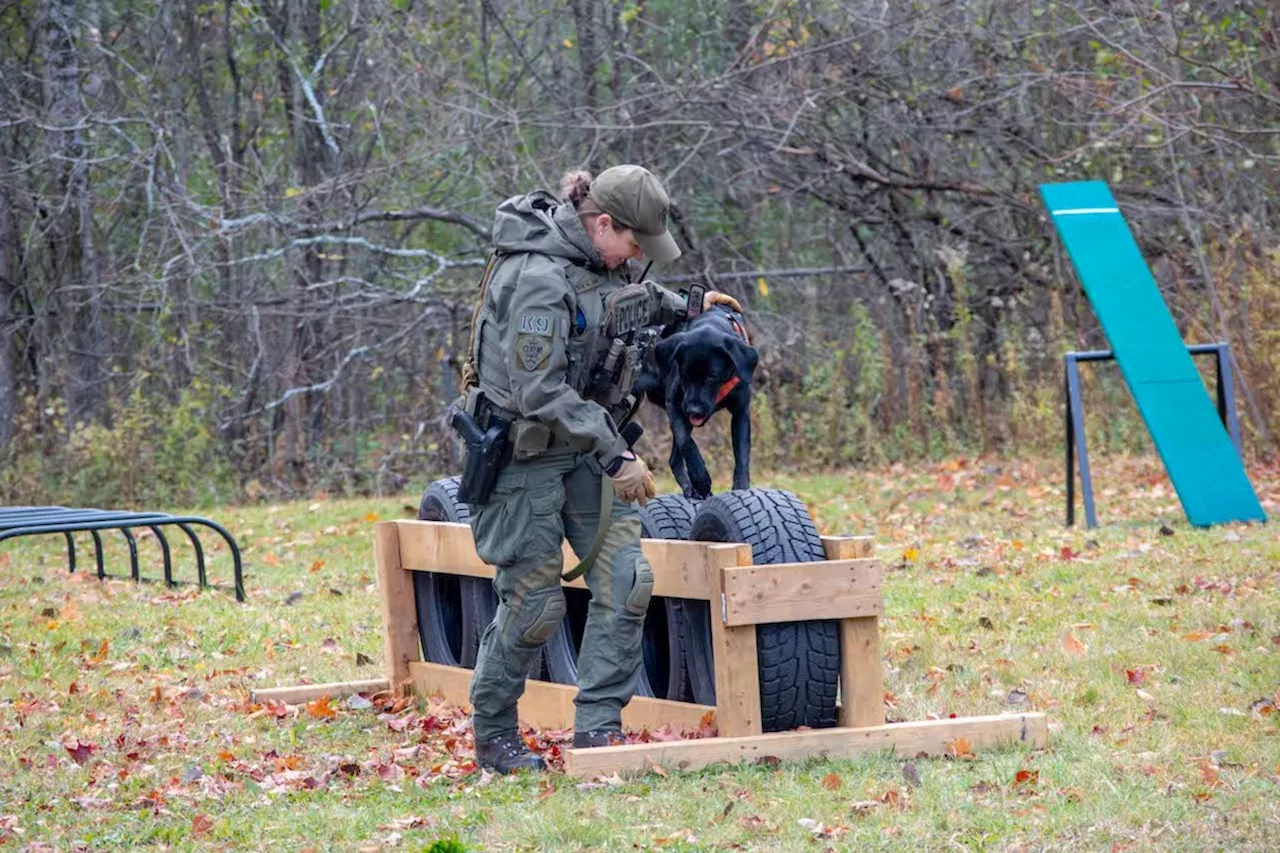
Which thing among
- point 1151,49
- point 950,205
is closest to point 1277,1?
point 1151,49

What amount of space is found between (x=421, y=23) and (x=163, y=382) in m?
4.47

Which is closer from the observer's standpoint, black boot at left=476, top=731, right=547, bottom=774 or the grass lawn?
the grass lawn

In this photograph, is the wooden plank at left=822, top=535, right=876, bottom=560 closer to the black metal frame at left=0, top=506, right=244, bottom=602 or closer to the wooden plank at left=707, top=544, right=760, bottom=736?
the wooden plank at left=707, top=544, right=760, bottom=736

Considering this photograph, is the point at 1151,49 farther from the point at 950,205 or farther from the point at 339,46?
the point at 339,46

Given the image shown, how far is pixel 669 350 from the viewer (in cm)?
507

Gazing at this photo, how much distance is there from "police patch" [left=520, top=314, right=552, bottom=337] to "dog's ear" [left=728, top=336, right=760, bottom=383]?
68 cm

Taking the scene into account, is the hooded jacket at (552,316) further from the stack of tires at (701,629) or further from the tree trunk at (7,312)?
the tree trunk at (7,312)

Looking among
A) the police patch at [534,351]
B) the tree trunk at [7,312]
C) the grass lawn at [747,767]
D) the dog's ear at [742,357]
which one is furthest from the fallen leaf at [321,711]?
the tree trunk at [7,312]

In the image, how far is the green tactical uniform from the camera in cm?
473

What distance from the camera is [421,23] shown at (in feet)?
52.5

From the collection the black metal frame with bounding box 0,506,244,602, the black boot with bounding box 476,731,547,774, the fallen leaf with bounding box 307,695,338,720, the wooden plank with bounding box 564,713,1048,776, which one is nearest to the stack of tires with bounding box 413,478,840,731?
the wooden plank with bounding box 564,713,1048,776

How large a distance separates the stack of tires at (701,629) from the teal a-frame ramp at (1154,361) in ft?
16.8

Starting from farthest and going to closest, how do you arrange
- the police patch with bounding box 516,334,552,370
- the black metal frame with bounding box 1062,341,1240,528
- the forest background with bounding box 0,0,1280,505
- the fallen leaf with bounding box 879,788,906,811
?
the forest background with bounding box 0,0,1280,505, the black metal frame with bounding box 1062,341,1240,528, the police patch with bounding box 516,334,552,370, the fallen leaf with bounding box 879,788,906,811

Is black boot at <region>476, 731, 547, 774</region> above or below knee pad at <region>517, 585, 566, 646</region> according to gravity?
below
